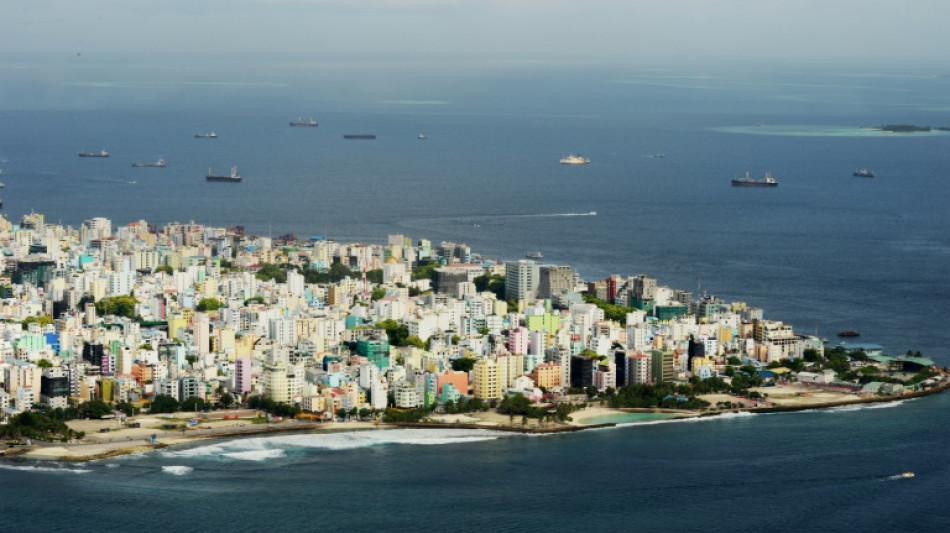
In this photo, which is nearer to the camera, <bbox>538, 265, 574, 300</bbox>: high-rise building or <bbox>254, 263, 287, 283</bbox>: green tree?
<bbox>538, 265, 574, 300</bbox>: high-rise building

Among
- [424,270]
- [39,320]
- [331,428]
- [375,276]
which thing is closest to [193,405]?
[331,428]

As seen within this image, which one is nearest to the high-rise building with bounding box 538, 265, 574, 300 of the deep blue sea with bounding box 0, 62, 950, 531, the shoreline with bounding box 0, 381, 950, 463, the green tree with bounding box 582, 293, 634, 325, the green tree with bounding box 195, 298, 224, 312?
the green tree with bounding box 582, 293, 634, 325

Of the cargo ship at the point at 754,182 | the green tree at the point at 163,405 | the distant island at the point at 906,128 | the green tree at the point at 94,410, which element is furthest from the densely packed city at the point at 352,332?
the distant island at the point at 906,128

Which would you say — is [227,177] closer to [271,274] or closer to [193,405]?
[271,274]

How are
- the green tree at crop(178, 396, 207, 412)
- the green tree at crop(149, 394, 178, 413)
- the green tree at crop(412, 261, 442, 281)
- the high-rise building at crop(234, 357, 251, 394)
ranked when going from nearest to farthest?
the green tree at crop(149, 394, 178, 413), the green tree at crop(178, 396, 207, 412), the high-rise building at crop(234, 357, 251, 394), the green tree at crop(412, 261, 442, 281)

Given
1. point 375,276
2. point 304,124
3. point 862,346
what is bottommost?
point 862,346

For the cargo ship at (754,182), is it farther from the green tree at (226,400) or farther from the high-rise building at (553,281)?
the green tree at (226,400)

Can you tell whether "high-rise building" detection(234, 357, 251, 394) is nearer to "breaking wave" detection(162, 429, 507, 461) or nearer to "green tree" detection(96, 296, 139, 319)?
"breaking wave" detection(162, 429, 507, 461)
